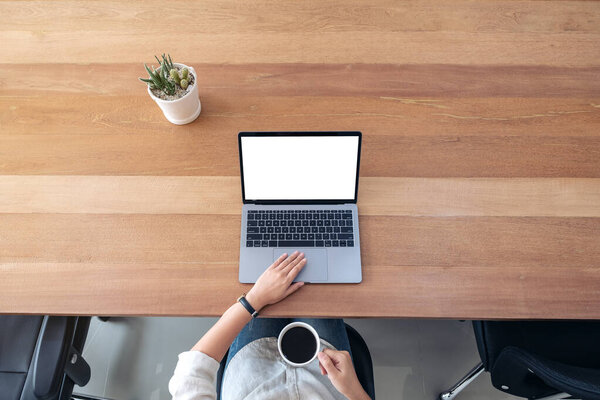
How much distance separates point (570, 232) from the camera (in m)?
1.06

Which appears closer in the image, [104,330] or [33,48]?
[33,48]

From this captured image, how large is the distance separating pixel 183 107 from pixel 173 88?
58 mm

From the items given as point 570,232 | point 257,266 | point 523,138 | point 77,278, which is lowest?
point 77,278

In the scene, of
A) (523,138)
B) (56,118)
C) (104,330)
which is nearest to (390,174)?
(523,138)

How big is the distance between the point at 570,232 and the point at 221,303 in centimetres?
91

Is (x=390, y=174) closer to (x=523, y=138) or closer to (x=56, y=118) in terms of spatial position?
(x=523, y=138)

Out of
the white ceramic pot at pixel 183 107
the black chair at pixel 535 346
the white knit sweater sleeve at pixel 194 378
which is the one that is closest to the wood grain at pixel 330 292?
the white knit sweater sleeve at pixel 194 378

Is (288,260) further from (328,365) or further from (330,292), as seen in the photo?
(328,365)

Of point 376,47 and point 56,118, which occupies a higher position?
point 376,47

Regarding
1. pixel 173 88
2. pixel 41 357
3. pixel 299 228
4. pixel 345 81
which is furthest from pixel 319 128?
pixel 41 357

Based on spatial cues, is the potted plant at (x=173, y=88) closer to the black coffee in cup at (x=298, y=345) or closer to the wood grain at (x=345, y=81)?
the wood grain at (x=345, y=81)

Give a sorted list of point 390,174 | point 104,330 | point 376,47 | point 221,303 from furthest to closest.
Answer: point 104,330
point 376,47
point 390,174
point 221,303

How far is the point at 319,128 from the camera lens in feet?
3.91

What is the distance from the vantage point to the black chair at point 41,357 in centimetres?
103
